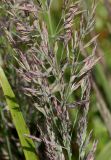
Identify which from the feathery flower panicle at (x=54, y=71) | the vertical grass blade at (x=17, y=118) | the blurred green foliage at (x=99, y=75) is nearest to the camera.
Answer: the feathery flower panicle at (x=54, y=71)

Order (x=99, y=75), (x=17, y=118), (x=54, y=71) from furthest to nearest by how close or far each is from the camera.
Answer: (x=99, y=75) < (x=17, y=118) < (x=54, y=71)

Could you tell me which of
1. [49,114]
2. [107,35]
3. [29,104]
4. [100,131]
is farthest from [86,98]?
[107,35]

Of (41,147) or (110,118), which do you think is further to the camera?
(110,118)

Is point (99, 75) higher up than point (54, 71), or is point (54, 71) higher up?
point (54, 71)

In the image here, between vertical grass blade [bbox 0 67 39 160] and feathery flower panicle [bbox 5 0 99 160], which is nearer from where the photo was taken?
feathery flower panicle [bbox 5 0 99 160]

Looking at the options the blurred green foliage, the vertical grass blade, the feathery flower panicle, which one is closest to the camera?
the feathery flower panicle

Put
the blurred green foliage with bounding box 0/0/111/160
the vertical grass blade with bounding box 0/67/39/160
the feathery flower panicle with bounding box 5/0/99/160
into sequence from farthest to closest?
the blurred green foliage with bounding box 0/0/111/160
the vertical grass blade with bounding box 0/67/39/160
the feathery flower panicle with bounding box 5/0/99/160

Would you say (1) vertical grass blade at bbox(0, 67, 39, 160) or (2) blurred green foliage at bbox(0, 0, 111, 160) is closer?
(1) vertical grass blade at bbox(0, 67, 39, 160)

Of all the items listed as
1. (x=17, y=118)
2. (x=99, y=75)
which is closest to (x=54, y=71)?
(x=17, y=118)

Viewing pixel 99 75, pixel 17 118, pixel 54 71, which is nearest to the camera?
pixel 54 71

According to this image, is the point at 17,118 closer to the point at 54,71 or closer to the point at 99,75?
the point at 54,71

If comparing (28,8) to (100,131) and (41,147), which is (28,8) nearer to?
(41,147)
